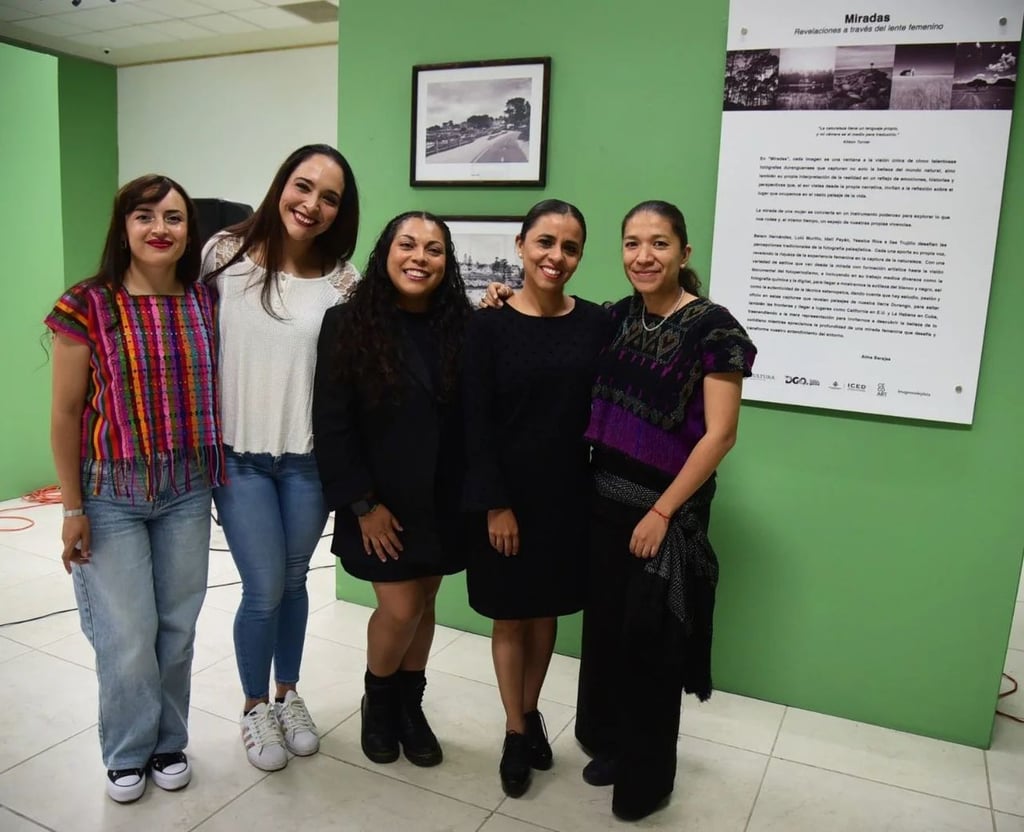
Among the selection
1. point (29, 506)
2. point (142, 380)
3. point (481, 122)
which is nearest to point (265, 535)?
point (142, 380)

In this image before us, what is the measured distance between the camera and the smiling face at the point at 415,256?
1.95 m

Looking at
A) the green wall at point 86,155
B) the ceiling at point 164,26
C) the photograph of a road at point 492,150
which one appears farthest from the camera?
the green wall at point 86,155

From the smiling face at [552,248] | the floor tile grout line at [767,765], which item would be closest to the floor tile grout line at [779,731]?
the floor tile grout line at [767,765]

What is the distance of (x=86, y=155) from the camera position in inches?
266

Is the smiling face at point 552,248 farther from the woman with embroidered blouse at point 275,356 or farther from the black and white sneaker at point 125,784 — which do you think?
the black and white sneaker at point 125,784

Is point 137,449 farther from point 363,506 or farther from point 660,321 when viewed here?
point 660,321

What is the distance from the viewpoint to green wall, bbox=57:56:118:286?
21.7 ft

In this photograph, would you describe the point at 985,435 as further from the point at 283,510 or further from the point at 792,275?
the point at 283,510

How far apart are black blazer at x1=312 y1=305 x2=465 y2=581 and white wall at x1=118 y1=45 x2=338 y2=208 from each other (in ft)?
14.3

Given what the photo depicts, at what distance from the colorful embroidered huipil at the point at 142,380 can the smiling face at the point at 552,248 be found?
31.1 inches

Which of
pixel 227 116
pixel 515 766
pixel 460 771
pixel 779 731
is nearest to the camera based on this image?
pixel 515 766

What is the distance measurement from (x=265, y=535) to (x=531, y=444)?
2.31 ft

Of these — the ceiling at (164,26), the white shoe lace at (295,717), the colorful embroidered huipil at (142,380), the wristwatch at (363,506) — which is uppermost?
the ceiling at (164,26)

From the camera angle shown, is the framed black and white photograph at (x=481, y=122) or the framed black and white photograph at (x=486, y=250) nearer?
the framed black and white photograph at (x=481, y=122)
